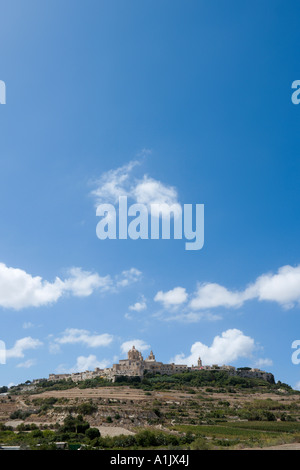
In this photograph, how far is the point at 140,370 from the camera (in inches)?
4264

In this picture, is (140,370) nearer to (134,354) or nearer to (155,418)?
(134,354)

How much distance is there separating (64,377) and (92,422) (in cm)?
8452

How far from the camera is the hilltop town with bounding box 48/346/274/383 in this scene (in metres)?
109

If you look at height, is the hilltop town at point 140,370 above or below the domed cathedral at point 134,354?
below

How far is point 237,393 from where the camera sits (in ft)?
284

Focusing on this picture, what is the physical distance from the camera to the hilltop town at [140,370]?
10862 cm

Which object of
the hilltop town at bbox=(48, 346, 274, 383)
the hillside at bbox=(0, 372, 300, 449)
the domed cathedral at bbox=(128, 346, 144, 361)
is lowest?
the hillside at bbox=(0, 372, 300, 449)

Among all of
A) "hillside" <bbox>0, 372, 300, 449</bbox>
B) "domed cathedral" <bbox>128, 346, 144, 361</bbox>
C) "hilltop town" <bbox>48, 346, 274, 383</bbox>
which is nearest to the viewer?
"hillside" <bbox>0, 372, 300, 449</bbox>

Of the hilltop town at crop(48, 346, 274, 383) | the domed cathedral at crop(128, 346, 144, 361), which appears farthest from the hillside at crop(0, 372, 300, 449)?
the domed cathedral at crop(128, 346, 144, 361)

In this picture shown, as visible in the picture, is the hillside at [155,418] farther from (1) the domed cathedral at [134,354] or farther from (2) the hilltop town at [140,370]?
(1) the domed cathedral at [134,354]

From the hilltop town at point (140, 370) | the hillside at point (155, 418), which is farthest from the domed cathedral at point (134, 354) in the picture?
the hillside at point (155, 418)

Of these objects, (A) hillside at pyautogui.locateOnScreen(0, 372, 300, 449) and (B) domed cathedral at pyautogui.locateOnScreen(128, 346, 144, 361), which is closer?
(A) hillside at pyautogui.locateOnScreen(0, 372, 300, 449)

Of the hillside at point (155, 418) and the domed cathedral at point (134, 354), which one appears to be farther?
the domed cathedral at point (134, 354)

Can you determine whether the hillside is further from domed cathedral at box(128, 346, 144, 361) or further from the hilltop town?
domed cathedral at box(128, 346, 144, 361)
